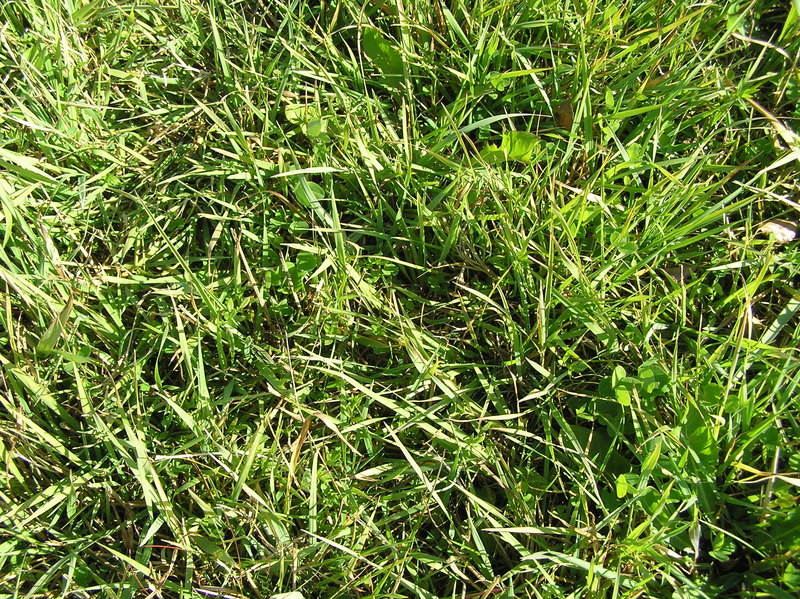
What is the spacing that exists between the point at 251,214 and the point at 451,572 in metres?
1.12

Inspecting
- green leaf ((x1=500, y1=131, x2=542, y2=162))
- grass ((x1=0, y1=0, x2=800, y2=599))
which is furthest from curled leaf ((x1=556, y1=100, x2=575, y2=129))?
green leaf ((x1=500, y1=131, x2=542, y2=162))

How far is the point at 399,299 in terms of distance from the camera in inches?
70.0

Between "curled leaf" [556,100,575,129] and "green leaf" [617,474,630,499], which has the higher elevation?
"curled leaf" [556,100,575,129]

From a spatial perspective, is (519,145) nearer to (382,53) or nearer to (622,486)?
(382,53)

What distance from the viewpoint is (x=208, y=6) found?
1937mm

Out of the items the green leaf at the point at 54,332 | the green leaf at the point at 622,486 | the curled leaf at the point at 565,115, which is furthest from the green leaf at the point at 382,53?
the green leaf at the point at 622,486

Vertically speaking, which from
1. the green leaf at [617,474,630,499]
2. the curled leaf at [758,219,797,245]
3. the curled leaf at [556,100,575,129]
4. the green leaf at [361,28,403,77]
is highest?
the green leaf at [361,28,403,77]

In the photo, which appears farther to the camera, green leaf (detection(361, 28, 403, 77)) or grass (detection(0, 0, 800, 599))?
green leaf (detection(361, 28, 403, 77))

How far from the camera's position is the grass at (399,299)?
1.59 m

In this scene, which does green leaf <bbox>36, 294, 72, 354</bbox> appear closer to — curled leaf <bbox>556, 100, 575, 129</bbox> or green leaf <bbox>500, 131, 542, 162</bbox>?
green leaf <bbox>500, 131, 542, 162</bbox>

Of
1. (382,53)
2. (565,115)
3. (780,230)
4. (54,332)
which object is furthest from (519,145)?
(54,332)

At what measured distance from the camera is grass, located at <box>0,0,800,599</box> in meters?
1.59

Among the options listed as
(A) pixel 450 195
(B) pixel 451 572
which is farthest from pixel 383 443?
(A) pixel 450 195

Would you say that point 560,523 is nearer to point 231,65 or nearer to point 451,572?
point 451,572
